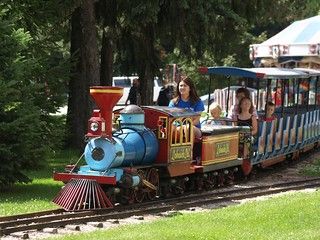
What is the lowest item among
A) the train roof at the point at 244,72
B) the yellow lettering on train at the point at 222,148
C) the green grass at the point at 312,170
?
the green grass at the point at 312,170

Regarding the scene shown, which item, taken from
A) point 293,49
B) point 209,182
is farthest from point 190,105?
point 293,49

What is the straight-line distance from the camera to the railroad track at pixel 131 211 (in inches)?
434

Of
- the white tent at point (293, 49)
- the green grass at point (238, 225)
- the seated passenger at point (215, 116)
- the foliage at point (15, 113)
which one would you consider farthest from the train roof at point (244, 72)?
the white tent at point (293, 49)

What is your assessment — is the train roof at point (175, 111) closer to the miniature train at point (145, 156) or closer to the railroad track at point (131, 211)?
the miniature train at point (145, 156)

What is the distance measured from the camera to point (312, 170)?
19.7 metres

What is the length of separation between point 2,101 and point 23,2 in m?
4.93

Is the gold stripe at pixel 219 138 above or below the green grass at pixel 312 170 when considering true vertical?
above

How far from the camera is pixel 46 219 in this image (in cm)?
1155

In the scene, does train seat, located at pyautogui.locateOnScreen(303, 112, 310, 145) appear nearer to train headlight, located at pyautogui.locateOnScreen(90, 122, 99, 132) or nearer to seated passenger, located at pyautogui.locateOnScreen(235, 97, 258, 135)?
seated passenger, located at pyautogui.locateOnScreen(235, 97, 258, 135)

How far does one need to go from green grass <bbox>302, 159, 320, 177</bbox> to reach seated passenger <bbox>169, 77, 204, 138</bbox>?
4.96 metres

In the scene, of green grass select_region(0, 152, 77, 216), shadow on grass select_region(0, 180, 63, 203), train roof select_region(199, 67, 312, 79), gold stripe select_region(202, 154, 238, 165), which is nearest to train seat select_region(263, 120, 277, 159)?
train roof select_region(199, 67, 312, 79)

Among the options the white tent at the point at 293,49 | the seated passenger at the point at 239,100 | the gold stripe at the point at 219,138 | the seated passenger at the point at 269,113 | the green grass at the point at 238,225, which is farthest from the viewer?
the white tent at the point at 293,49

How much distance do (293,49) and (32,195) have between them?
1621cm

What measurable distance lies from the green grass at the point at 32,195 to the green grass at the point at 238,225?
7.78ft
